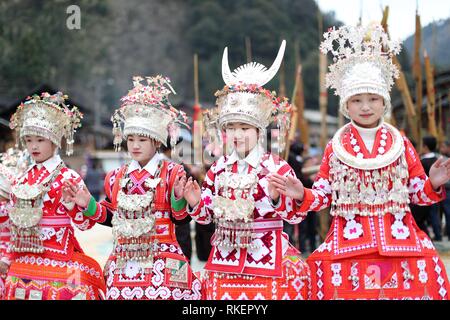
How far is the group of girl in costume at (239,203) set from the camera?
3932mm

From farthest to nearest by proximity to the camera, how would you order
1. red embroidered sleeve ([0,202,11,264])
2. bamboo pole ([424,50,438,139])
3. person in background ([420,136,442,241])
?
bamboo pole ([424,50,438,139]) → person in background ([420,136,442,241]) → red embroidered sleeve ([0,202,11,264])

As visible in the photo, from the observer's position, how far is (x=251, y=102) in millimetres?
4277

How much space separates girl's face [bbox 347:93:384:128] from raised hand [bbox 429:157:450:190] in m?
0.47

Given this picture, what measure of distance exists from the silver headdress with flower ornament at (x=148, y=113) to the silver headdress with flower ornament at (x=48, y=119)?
37 cm

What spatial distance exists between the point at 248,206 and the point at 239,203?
2.4 inches

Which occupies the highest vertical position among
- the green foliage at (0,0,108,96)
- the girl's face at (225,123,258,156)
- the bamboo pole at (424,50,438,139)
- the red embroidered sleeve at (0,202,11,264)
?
the green foliage at (0,0,108,96)

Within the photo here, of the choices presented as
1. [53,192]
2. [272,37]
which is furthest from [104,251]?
[272,37]

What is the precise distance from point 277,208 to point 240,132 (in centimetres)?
58

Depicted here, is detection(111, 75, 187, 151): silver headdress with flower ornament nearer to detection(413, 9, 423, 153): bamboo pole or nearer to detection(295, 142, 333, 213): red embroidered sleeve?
detection(295, 142, 333, 213): red embroidered sleeve

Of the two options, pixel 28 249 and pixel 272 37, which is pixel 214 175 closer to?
pixel 28 249

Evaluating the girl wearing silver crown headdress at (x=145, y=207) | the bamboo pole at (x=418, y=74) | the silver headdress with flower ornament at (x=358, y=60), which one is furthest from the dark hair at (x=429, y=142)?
the girl wearing silver crown headdress at (x=145, y=207)

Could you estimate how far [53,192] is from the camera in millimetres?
4562

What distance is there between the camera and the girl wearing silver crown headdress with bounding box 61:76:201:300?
4.32 meters

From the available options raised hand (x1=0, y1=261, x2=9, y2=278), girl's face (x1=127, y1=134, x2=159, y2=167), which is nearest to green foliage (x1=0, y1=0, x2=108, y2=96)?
raised hand (x1=0, y1=261, x2=9, y2=278)
